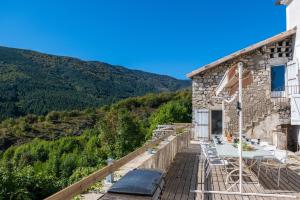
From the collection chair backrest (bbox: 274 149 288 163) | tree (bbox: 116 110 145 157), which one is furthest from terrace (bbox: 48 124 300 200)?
tree (bbox: 116 110 145 157)

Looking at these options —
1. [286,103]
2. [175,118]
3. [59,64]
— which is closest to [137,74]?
[59,64]

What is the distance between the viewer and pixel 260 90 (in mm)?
Result: 14891

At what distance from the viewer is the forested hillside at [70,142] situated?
13.0 metres

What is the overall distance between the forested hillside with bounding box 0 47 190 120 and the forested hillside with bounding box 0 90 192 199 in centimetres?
1598

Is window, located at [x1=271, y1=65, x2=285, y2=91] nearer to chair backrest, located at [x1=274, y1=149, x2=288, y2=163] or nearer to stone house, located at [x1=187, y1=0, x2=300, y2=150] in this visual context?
stone house, located at [x1=187, y1=0, x2=300, y2=150]

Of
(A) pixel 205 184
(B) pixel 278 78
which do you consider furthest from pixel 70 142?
(A) pixel 205 184

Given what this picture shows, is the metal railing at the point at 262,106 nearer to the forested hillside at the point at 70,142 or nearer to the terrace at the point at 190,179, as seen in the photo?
the terrace at the point at 190,179

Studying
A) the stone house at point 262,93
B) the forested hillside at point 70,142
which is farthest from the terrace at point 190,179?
the forested hillside at point 70,142

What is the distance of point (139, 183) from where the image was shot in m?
3.78

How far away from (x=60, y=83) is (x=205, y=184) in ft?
Result: 293

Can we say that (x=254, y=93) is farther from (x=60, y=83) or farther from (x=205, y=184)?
(x=60, y=83)

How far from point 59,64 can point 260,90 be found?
317 feet

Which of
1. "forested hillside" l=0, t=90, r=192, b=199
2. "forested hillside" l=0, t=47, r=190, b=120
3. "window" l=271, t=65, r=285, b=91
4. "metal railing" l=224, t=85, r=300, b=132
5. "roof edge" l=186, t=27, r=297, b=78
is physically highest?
"forested hillside" l=0, t=47, r=190, b=120

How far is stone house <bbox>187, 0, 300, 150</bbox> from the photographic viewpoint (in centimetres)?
1406
